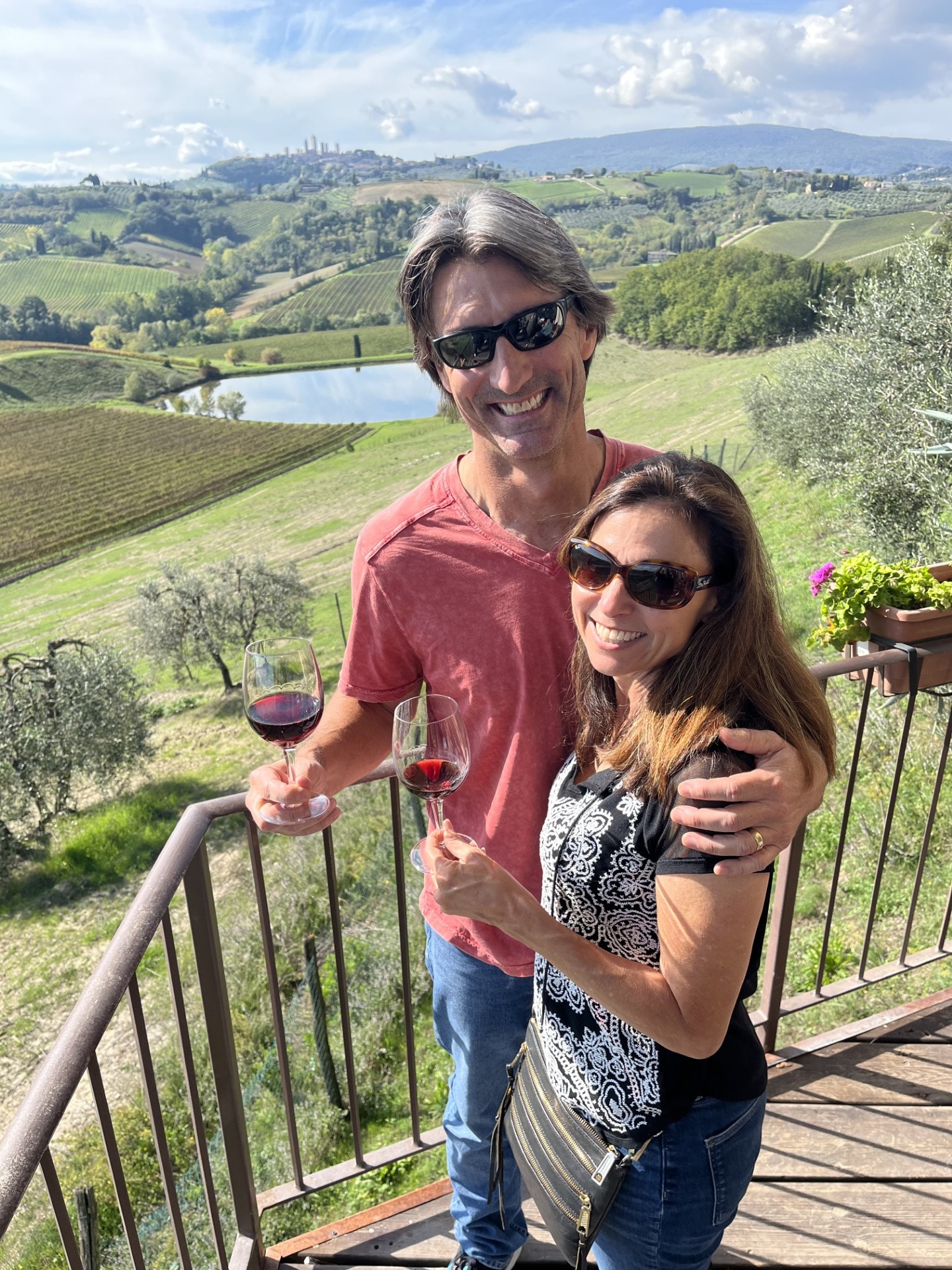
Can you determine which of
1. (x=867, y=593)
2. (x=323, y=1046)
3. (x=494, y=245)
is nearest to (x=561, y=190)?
(x=323, y=1046)

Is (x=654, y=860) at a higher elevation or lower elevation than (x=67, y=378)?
higher

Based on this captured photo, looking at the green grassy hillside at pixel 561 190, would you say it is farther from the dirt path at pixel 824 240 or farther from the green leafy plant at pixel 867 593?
the green leafy plant at pixel 867 593

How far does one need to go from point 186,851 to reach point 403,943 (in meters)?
0.92

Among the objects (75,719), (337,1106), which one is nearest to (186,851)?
(337,1106)

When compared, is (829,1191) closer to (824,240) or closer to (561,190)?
(824,240)

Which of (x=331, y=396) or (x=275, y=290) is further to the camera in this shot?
(x=275, y=290)

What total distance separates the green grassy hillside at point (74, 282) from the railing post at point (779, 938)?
105 m

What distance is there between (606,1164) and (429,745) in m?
0.69

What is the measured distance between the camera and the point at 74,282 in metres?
98.5

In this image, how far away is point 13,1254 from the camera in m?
9.62

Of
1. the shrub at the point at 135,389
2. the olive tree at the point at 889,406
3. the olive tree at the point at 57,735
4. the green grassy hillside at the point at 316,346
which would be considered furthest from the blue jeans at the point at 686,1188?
the green grassy hillside at the point at 316,346

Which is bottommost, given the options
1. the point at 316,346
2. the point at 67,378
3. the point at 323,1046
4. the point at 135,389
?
the point at 135,389

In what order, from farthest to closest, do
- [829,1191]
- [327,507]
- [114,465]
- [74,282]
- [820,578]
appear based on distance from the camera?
1. [74,282]
2. [114,465]
3. [327,507]
4. [820,578]
5. [829,1191]

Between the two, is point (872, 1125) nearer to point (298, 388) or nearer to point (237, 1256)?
point (237, 1256)
